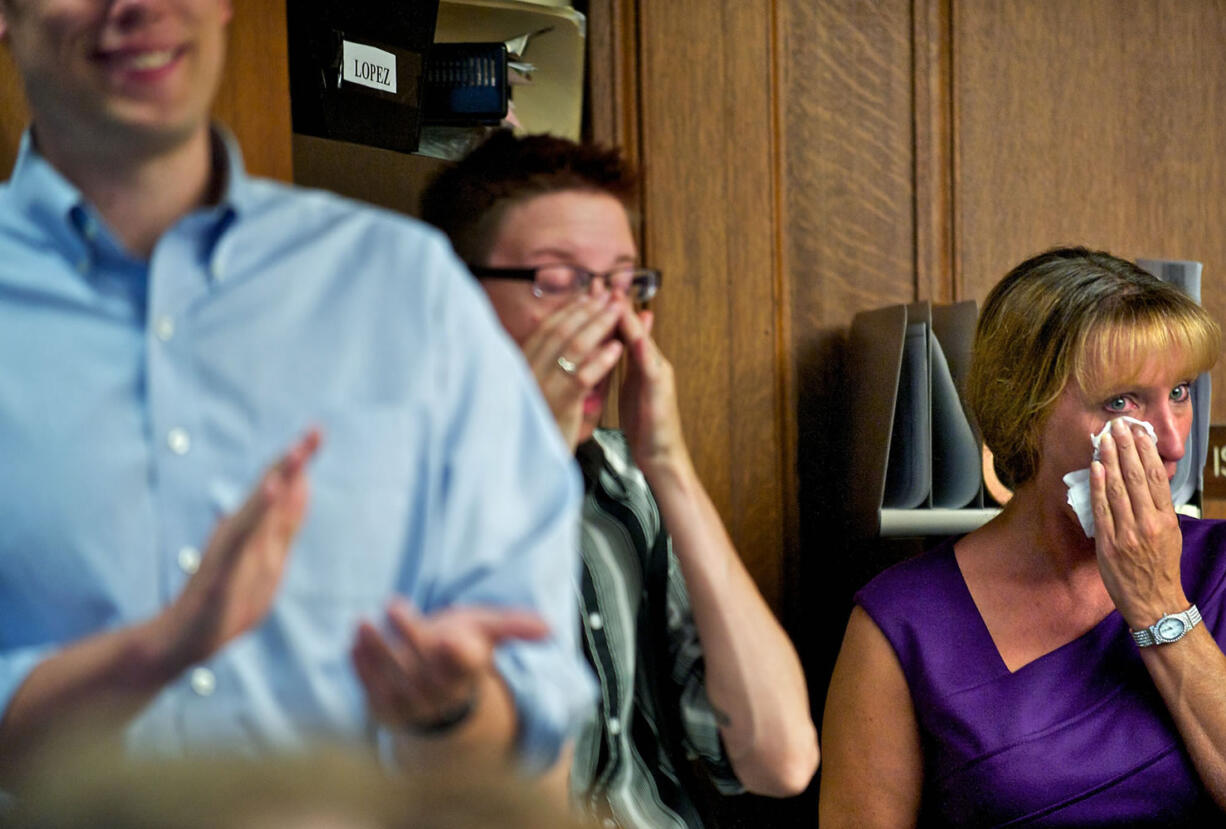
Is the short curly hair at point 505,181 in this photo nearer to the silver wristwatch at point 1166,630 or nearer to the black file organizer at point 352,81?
the black file organizer at point 352,81

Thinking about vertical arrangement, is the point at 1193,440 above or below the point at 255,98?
below

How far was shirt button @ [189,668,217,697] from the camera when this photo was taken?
59 cm

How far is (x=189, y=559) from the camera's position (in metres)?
0.58

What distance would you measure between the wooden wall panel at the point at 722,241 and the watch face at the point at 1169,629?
1.16 feet

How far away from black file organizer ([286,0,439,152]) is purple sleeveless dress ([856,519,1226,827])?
0.70 metres

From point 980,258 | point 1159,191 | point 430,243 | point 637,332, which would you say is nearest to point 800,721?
point 637,332

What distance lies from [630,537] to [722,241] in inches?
15.1

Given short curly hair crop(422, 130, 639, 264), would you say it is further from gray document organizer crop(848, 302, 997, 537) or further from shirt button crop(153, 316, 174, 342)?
gray document organizer crop(848, 302, 997, 537)

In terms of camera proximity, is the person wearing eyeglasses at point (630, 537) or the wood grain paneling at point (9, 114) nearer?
the wood grain paneling at point (9, 114)

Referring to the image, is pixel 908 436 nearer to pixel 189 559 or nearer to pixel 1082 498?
pixel 1082 498

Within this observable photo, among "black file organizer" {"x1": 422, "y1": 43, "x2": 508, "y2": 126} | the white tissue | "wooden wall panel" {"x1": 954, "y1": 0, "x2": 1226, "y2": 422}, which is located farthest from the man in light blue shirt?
"wooden wall panel" {"x1": 954, "y1": 0, "x2": 1226, "y2": 422}

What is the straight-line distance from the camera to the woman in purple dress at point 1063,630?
4.06ft

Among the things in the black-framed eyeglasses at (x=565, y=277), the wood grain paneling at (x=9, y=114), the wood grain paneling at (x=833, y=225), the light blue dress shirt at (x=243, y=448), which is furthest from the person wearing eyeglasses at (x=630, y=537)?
the wood grain paneling at (x=833, y=225)

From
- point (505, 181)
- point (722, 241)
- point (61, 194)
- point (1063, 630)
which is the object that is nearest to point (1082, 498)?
point (1063, 630)
